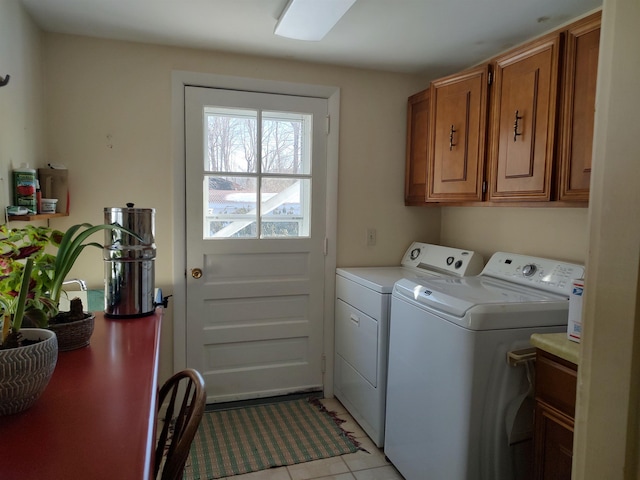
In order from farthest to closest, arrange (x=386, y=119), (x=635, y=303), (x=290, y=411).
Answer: (x=386, y=119)
(x=290, y=411)
(x=635, y=303)

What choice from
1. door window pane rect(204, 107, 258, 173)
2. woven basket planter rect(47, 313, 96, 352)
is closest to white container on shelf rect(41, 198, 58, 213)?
door window pane rect(204, 107, 258, 173)

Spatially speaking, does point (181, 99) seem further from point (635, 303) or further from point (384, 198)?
point (635, 303)

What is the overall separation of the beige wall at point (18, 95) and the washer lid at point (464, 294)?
171 centimetres

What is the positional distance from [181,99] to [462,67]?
1.75 metres

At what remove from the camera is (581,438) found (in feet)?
1.63

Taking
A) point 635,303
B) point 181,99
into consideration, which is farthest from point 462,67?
point 635,303

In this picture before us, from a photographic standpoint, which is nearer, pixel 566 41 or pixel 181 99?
pixel 566 41

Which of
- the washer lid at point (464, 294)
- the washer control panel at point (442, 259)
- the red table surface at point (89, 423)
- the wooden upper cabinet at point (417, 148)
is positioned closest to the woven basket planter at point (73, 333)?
the red table surface at point (89, 423)

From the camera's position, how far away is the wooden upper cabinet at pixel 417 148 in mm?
2717

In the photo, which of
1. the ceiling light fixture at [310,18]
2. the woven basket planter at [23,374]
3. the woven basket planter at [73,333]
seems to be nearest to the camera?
the woven basket planter at [23,374]

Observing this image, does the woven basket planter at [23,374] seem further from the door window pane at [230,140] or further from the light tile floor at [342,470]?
the door window pane at [230,140]

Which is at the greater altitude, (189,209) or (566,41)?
(566,41)

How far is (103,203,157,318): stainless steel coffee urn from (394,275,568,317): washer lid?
111cm

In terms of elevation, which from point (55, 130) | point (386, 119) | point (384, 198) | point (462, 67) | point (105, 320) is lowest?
point (105, 320)
